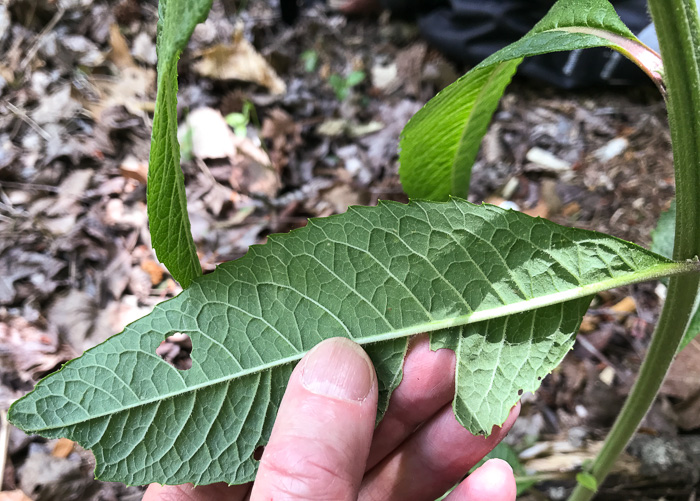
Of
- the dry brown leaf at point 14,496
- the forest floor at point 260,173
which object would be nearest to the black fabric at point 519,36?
the forest floor at point 260,173

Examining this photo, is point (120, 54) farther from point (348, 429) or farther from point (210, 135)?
point (348, 429)

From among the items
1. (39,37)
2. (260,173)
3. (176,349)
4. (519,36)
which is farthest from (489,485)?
(39,37)

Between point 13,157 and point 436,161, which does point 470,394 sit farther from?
point 13,157

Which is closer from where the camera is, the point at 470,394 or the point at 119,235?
the point at 470,394

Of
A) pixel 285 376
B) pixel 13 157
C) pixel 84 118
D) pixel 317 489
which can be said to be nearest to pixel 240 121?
pixel 84 118

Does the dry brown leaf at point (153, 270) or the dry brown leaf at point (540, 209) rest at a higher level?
the dry brown leaf at point (540, 209)

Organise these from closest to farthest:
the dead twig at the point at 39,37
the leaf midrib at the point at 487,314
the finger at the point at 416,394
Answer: the leaf midrib at the point at 487,314 < the finger at the point at 416,394 < the dead twig at the point at 39,37

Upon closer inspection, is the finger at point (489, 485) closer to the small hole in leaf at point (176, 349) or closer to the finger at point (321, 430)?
the finger at point (321, 430)
